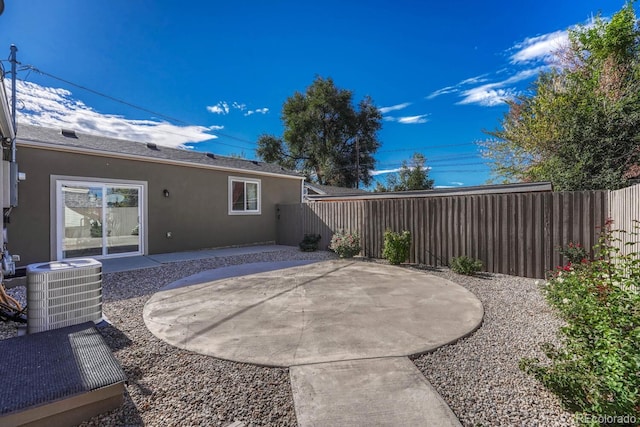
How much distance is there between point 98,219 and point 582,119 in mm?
15472

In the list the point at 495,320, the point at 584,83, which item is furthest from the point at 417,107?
the point at 495,320

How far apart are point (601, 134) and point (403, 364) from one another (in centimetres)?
1203

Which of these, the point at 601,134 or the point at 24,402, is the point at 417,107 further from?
the point at 24,402

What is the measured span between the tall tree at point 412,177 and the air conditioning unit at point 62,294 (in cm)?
2143

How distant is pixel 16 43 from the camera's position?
23.2 ft

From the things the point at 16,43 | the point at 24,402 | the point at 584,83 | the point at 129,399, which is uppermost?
the point at 584,83

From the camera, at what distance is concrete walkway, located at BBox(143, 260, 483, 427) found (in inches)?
78.9

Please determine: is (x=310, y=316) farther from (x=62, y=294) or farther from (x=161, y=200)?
(x=161, y=200)

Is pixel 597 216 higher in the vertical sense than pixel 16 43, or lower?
lower

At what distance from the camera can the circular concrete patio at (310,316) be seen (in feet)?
9.29

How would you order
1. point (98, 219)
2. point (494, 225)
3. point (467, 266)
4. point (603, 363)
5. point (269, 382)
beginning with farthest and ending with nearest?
point (98, 219), point (494, 225), point (467, 266), point (269, 382), point (603, 363)

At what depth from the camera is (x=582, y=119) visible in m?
9.94

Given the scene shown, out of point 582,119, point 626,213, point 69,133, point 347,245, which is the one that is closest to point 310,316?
point 347,245

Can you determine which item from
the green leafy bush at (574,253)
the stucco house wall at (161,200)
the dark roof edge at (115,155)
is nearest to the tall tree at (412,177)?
the stucco house wall at (161,200)
